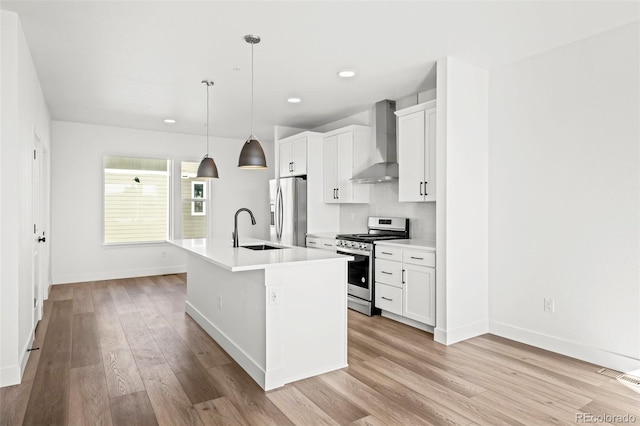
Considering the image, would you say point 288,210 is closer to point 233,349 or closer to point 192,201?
point 192,201

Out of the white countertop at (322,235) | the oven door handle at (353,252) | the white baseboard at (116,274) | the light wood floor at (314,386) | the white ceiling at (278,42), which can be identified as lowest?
the light wood floor at (314,386)

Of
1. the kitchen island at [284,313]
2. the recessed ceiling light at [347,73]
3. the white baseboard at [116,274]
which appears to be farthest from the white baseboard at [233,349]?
the white baseboard at [116,274]

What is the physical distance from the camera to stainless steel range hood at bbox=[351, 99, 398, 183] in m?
4.89

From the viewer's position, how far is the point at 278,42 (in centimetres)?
323

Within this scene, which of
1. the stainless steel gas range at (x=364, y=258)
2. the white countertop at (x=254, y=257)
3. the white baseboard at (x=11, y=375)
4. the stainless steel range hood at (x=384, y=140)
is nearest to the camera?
the white countertop at (x=254, y=257)

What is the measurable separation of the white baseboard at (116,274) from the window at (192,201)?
0.66 metres

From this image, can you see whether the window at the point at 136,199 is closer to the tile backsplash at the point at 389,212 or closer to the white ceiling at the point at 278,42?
the white ceiling at the point at 278,42

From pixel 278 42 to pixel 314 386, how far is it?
2719 millimetres

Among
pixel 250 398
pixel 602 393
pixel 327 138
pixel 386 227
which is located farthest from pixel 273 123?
pixel 602 393

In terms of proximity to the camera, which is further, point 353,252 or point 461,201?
point 353,252

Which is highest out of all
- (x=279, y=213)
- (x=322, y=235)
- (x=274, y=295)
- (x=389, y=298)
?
(x=279, y=213)

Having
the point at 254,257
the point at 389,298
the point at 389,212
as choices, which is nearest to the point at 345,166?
the point at 389,212

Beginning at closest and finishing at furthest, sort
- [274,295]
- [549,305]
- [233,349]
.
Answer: [274,295] → [233,349] → [549,305]
